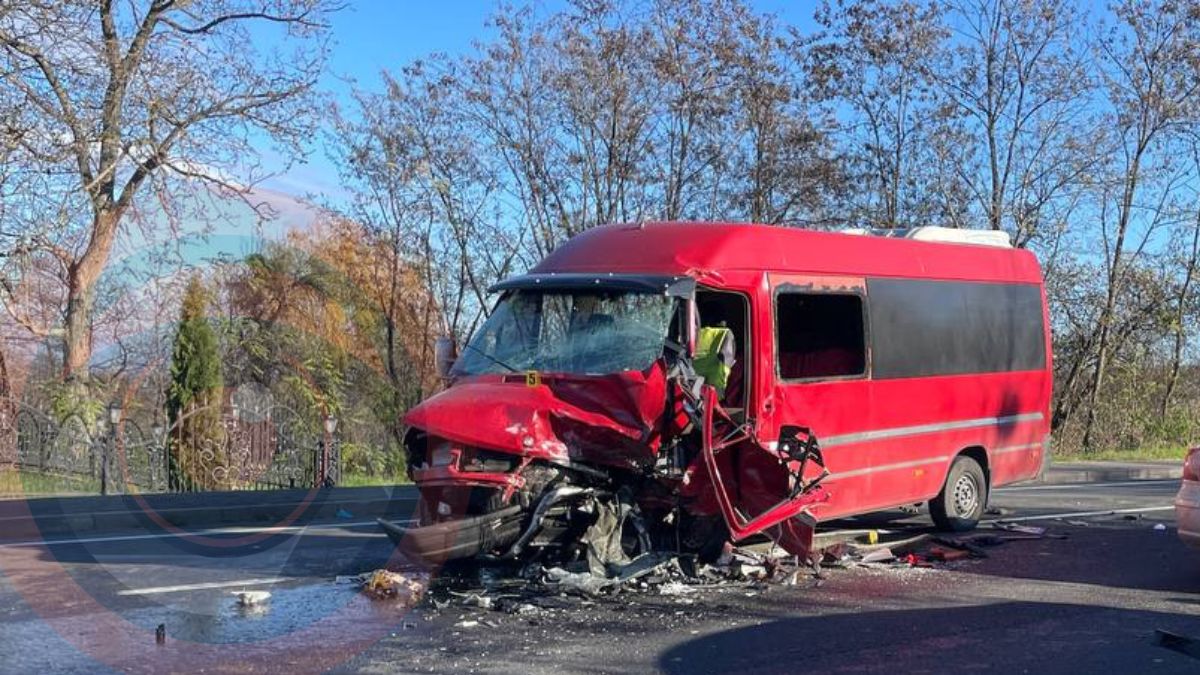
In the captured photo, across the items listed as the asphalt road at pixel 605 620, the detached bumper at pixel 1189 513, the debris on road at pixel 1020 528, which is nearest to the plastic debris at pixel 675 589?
the asphalt road at pixel 605 620

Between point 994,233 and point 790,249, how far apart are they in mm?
4604

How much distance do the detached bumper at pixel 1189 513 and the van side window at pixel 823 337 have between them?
2811 mm

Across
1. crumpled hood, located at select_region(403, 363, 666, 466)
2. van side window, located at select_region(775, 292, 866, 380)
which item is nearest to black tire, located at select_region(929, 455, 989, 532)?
van side window, located at select_region(775, 292, 866, 380)

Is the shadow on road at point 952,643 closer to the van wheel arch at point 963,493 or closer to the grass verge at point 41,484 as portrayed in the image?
the van wheel arch at point 963,493

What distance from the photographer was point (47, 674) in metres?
6.14

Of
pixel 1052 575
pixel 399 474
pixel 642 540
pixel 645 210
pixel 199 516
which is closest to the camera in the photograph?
pixel 642 540

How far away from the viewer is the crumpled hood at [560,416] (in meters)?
7.83

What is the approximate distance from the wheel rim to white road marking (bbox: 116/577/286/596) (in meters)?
6.79

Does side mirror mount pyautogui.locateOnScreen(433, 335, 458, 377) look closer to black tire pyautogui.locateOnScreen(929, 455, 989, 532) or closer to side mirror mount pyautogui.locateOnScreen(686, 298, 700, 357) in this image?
side mirror mount pyautogui.locateOnScreen(686, 298, 700, 357)

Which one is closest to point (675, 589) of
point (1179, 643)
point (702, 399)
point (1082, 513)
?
point (702, 399)

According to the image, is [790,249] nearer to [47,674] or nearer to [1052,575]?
[1052,575]

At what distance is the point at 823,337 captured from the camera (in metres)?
10.6

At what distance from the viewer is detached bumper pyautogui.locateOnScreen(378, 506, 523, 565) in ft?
25.1

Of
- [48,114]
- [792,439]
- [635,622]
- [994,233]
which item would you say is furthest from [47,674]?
[48,114]
